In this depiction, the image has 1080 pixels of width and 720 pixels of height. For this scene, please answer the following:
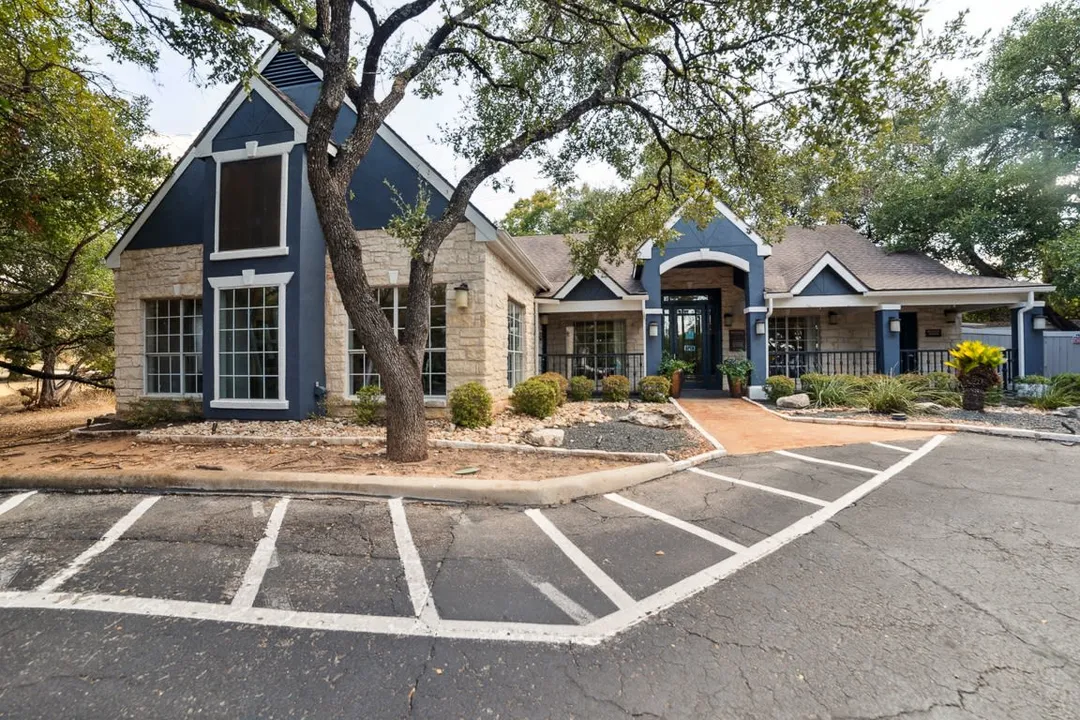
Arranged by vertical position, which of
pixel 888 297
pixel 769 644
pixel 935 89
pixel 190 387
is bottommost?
pixel 769 644

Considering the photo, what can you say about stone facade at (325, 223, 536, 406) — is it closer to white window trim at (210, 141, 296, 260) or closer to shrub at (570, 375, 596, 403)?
white window trim at (210, 141, 296, 260)

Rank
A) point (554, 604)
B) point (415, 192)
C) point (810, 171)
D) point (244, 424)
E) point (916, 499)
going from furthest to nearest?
point (415, 192), point (244, 424), point (810, 171), point (916, 499), point (554, 604)

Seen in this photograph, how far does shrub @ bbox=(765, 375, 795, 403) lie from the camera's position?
10922 mm

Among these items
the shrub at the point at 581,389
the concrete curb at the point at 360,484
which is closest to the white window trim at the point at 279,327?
the concrete curb at the point at 360,484

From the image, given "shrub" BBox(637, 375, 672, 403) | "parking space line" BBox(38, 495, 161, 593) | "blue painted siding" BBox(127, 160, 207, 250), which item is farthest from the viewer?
"shrub" BBox(637, 375, 672, 403)

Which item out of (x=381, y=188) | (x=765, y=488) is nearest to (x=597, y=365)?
(x=381, y=188)

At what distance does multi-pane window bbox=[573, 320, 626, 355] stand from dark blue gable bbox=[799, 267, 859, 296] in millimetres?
5042

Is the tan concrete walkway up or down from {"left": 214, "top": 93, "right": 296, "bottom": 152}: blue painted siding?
down

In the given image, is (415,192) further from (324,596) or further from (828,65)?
(324,596)

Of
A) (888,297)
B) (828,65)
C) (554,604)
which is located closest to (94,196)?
(554,604)

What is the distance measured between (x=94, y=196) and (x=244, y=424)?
284 inches

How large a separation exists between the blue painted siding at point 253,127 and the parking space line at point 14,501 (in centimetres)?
674

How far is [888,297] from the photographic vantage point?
38.6 feet

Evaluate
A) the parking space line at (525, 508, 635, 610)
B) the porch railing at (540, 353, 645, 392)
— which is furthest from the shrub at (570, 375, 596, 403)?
the parking space line at (525, 508, 635, 610)
